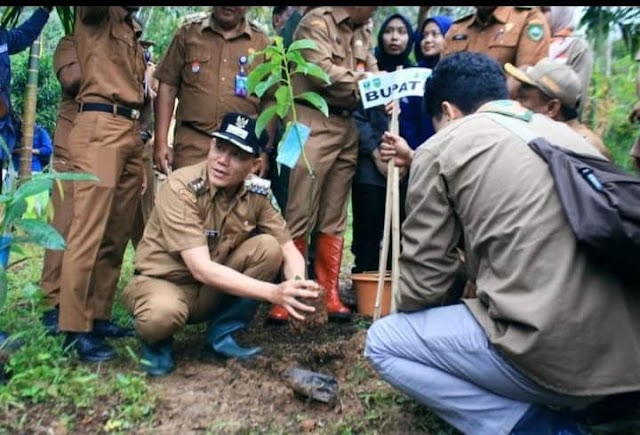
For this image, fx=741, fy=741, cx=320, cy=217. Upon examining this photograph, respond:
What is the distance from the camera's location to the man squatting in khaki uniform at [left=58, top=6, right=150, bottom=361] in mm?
3773

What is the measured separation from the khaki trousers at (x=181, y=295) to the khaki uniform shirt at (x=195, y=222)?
0.06 m

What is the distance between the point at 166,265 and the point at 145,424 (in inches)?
35.1

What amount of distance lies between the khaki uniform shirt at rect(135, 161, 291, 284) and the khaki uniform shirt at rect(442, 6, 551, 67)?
5.11 ft

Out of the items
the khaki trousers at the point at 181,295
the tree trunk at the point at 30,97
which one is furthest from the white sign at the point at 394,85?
the tree trunk at the point at 30,97

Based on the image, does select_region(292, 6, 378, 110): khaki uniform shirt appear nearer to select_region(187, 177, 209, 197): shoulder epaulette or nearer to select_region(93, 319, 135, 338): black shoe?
select_region(187, 177, 209, 197): shoulder epaulette

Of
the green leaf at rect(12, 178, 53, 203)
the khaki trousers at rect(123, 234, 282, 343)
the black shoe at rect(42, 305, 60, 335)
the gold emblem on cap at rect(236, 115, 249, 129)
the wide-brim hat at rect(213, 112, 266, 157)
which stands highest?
the gold emblem on cap at rect(236, 115, 249, 129)

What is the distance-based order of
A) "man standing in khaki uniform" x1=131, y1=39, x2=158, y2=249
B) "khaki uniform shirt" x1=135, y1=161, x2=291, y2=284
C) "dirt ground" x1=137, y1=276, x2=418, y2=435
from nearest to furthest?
1. "dirt ground" x1=137, y1=276, x2=418, y2=435
2. "khaki uniform shirt" x1=135, y1=161, x2=291, y2=284
3. "man standing in khaki uniform" x1=131, y1=39, x2=158, y2=249

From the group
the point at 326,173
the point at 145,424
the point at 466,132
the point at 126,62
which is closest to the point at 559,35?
the point at 326,173

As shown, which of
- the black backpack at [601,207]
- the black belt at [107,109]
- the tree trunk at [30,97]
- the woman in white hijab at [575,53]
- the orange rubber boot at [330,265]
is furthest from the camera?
the tree trunk at [30,97]

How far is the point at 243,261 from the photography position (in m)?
3.80

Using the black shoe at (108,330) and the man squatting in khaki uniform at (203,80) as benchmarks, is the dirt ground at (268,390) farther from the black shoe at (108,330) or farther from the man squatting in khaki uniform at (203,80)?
the man squatting in khaki uniform at (203,80)

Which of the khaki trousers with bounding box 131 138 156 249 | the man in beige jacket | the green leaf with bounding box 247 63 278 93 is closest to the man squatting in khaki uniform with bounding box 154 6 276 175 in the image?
the khaki trousers with bounding box 131 138 156 249

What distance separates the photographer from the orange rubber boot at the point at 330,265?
4.61 metres

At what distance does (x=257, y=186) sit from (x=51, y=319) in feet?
4.66
